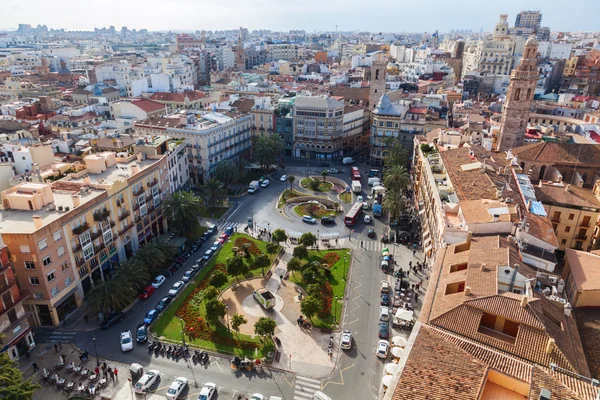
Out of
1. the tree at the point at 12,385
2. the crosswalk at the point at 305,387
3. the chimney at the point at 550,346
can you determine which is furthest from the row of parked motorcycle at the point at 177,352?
the chimney at the point at 550,346

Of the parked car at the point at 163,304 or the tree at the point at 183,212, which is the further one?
the tree at the point at 183,212

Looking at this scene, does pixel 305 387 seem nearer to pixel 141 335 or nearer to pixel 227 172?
pixel 141 335

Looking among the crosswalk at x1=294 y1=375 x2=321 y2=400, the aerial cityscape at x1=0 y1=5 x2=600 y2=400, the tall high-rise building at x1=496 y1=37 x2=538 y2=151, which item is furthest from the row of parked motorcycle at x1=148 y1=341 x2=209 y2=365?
the tall high-rise building at x1=496 y1=37 x2=538 y2=151

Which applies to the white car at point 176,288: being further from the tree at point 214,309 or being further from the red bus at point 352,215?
the red bus at point 352,215

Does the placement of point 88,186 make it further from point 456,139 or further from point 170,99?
point 170,99

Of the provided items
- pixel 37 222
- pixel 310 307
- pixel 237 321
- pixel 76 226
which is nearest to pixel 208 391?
pixel 237 321

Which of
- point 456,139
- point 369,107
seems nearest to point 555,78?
point 369,107
